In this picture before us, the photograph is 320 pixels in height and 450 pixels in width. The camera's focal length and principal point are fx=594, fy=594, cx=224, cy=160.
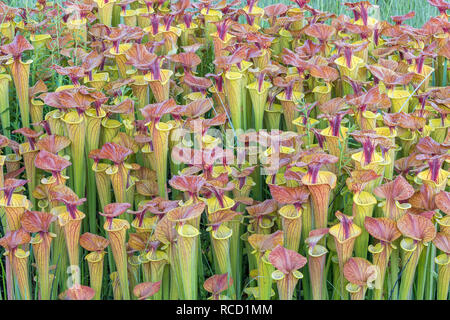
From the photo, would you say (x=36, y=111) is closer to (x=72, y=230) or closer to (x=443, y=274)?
(x=72, y=230)

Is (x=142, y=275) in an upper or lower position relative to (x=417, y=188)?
lower

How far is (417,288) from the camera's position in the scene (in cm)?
206

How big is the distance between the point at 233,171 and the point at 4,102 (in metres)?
1.21

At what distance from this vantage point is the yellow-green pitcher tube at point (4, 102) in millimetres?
2637

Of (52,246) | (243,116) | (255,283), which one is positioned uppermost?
(243,116)

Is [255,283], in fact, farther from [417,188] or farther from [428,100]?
[428,100]

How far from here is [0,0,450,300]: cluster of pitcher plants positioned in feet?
6.26

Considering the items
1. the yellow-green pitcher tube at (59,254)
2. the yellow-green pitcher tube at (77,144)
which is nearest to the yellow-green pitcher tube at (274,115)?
the yellow-green pitcher tube at (77,144)

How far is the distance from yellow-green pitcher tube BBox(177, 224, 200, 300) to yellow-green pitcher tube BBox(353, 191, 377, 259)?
522mm

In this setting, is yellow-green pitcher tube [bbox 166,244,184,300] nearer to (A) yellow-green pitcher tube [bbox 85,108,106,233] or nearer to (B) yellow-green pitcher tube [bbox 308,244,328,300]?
(B) yellow-green pitcher tube [bbox 308,244,328,300]

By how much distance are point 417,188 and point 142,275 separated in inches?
41.4

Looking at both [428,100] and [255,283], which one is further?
[428,100]

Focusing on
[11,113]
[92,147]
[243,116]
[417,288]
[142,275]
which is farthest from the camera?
[11,113]
